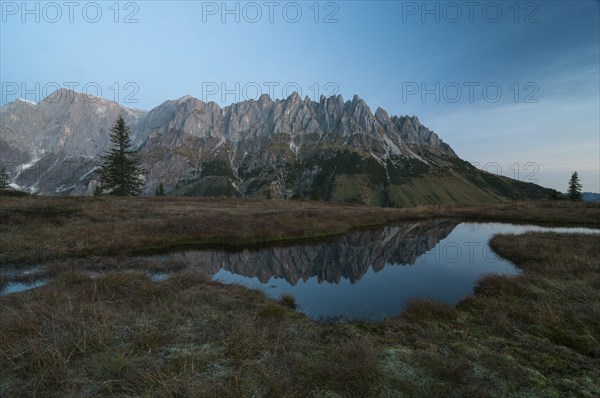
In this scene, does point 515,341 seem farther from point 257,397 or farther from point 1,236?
point 1,236

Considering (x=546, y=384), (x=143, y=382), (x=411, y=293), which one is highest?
(x=143, y=382)

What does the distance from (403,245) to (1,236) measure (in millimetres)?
33343

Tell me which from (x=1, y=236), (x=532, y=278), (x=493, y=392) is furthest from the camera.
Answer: (x=1, y=236)

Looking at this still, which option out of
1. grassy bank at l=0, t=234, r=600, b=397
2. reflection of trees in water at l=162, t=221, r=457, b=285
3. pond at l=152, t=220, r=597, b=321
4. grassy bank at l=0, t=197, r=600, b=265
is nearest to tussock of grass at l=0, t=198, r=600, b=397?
grassy bank at l=0, t=234, r=600, b=397

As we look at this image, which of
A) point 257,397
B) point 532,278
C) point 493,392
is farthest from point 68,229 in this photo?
point 532,278

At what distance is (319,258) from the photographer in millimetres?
23844

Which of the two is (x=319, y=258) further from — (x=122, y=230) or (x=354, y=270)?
(x=122, y=230)

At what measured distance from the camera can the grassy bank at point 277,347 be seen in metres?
5.55

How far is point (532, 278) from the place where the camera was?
14.8 metres

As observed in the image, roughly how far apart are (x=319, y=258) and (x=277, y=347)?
1690 centimetres

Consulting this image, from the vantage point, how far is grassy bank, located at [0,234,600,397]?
5555 mm

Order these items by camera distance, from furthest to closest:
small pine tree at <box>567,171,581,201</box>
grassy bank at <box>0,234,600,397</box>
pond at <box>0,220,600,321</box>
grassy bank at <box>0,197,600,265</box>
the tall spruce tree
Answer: small pine tree at <box>567,171,581,201</box> < the tall spruce tree < grassy bank at <box>0,197,600,265</box> < pond at <box>0,220,600,321</box> < grassy bank at <box>0,234,600,397</box>

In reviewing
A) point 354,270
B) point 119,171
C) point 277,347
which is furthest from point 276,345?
point 119,171

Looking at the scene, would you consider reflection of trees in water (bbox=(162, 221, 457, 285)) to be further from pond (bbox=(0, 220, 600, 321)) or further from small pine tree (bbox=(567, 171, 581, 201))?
small pine tree (bbox=(567, 171, 581, 201))
